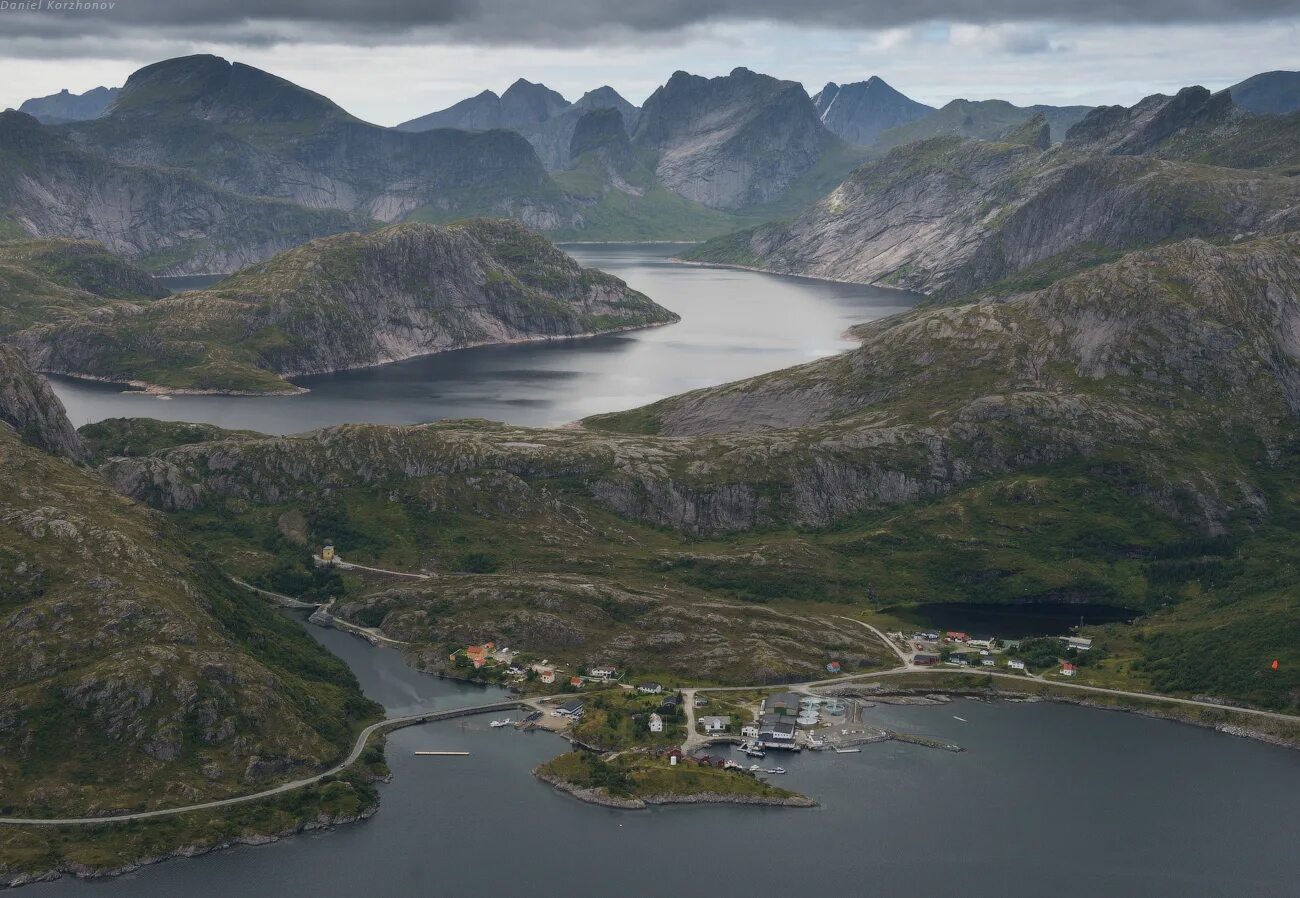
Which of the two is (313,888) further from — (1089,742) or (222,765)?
(1089,742)

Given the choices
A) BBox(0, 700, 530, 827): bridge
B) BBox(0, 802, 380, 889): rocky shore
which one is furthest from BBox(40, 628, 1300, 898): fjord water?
BBox(0, 700, 530, 827): bridge

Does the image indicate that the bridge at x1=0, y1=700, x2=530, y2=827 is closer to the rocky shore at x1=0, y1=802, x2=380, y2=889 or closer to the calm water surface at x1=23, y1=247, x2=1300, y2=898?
the calm water surface at x1=23, y1=247, x2=1300, y2=898

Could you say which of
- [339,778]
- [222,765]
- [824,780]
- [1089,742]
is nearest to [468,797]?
[339,778]

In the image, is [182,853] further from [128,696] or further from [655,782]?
[655,782]

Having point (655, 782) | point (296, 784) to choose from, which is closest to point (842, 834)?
point (655, 782)

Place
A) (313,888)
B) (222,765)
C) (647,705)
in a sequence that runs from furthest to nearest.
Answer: (647,705) → (222,765) → (313,888)

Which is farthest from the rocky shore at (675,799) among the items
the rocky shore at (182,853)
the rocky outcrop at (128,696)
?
the rocky outcrop at (128,696)

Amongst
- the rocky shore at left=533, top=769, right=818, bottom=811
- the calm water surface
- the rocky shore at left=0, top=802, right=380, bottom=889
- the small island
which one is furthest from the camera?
the small island
